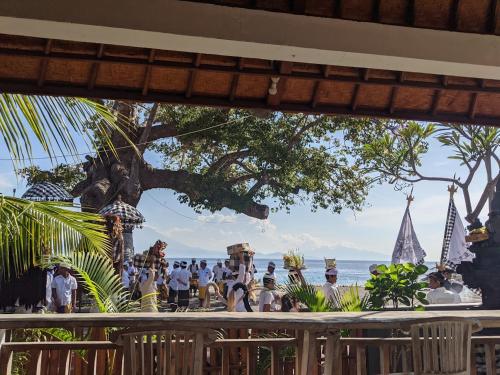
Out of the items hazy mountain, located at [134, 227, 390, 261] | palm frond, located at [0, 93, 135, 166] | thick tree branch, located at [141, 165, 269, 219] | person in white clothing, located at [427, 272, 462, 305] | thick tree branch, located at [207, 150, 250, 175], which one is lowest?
person in white clothing, located at [427, 272, 462, 305]

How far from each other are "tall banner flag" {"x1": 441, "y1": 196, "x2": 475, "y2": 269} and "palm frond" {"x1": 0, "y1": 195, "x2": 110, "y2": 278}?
11.8m

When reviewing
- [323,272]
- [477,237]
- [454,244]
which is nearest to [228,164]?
[454,244]

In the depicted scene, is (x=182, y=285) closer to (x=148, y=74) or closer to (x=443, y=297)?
(x=443, y=297)

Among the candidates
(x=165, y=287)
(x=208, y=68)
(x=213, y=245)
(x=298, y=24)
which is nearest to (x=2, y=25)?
(x=208, y=68)

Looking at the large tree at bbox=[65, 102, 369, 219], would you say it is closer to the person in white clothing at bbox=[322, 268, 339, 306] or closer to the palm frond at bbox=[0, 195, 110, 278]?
the person in white clothing at bbox=[322, 268, 339, 306]

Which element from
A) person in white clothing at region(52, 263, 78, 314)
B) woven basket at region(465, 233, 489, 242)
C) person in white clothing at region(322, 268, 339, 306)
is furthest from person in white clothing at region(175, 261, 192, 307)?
woven basket at region(465, 233, 489, 242)

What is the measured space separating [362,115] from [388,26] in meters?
0.69

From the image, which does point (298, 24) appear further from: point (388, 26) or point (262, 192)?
point (262, 192)

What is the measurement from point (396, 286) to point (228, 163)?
1357 cm

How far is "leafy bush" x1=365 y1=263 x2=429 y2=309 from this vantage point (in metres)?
6.71

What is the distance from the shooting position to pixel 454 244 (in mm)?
14656

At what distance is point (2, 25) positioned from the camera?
106 inches

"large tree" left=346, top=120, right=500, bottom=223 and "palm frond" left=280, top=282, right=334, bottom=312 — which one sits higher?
"large tree" left=346, top=120, right=500, bottom=223

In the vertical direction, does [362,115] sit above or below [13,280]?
above
